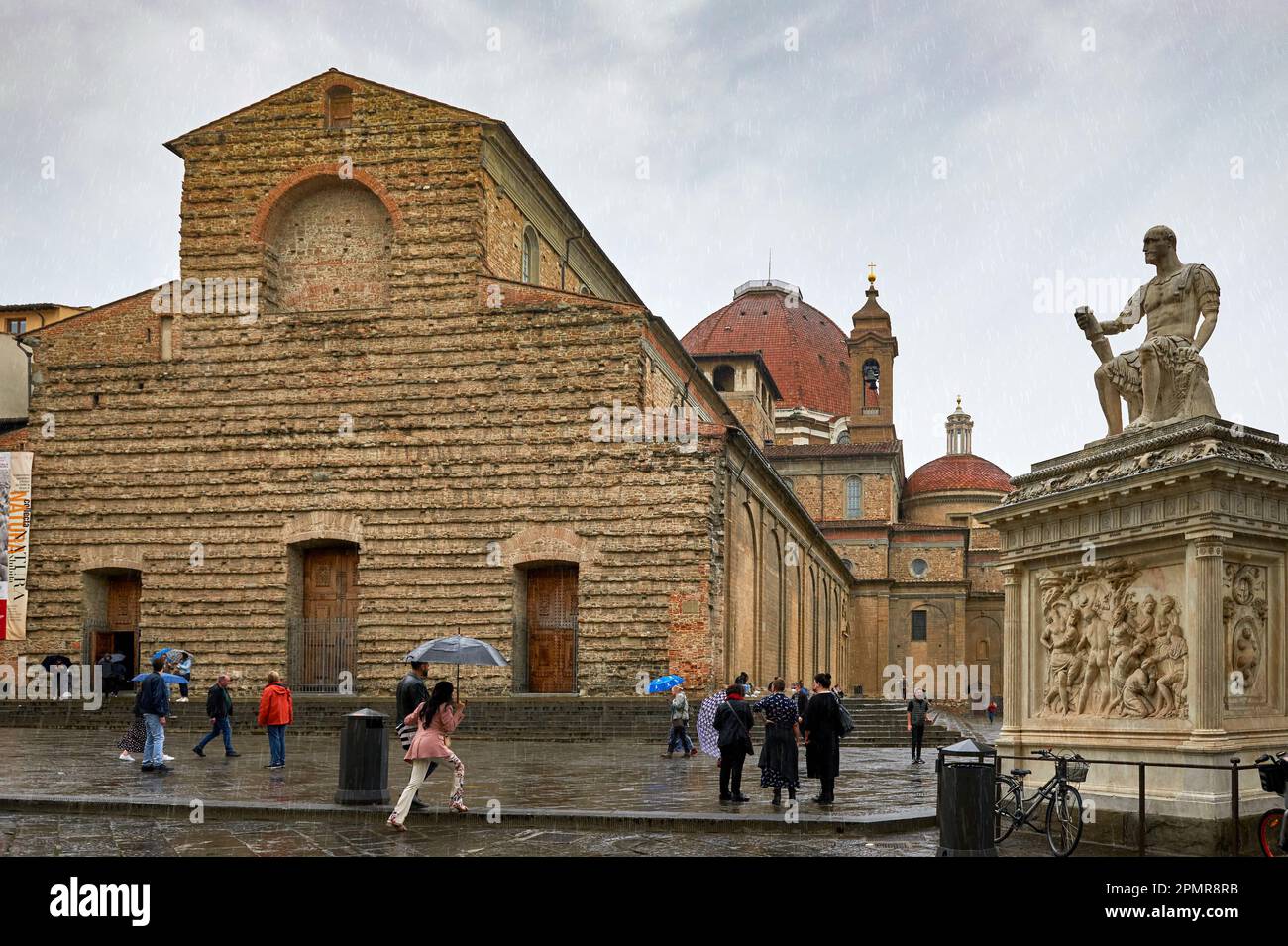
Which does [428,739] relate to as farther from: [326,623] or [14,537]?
[14,537]

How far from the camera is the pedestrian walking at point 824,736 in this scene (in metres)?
14.1

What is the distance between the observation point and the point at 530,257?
32938mm

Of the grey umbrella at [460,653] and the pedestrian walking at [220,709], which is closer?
the grey umbrella at [460,653]

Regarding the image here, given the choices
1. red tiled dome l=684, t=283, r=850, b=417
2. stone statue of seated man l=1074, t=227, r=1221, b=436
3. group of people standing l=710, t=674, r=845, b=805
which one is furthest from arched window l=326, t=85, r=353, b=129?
red tiled dome l=684, t=283, r=850, b=417

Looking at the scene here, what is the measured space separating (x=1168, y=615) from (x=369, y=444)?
69.6ft

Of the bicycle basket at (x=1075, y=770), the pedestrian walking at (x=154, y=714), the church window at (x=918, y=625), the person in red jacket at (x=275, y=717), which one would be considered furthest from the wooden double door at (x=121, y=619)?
the church window at (x=918, y=625)

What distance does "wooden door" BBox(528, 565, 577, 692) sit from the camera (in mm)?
28203

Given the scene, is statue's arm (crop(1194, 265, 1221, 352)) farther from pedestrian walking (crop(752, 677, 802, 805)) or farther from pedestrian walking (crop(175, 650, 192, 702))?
pedestrian walking (crop(175, 650, 192, 702))

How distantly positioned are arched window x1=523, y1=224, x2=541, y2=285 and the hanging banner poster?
38.2 ft

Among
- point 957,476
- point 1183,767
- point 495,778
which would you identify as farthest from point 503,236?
point 957,476

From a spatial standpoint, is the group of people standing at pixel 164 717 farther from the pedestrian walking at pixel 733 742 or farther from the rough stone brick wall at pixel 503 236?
the rough stone brick wall at pixel 503 236
